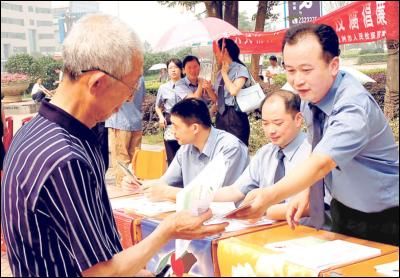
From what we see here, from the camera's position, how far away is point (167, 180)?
2.43 m

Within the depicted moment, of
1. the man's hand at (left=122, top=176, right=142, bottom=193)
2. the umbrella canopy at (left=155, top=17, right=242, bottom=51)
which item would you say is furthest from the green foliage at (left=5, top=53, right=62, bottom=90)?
the man's hand at (left=122, top=176, right=142, bottom=193)

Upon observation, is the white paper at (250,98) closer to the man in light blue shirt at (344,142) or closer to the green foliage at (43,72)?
the green foliage at (43,72)

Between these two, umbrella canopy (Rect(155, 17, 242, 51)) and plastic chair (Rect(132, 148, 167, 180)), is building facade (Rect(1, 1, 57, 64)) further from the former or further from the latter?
umbrella canopy (Rect(155, 17, 242, 51))

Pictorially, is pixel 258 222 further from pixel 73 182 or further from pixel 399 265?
pixel 73 182

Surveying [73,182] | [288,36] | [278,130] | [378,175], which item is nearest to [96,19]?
[73,182]

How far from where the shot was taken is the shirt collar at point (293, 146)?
1.94 meters

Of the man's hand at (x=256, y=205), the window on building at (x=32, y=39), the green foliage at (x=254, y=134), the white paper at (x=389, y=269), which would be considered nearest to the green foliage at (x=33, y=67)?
the window on building at (x=32, y=39)

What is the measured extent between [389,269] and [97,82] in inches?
27.4

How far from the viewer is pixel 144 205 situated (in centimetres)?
205

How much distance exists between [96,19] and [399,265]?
77 centimetres

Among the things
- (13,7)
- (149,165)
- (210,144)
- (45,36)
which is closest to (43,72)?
(149,165)

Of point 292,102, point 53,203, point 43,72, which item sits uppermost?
point 43,72

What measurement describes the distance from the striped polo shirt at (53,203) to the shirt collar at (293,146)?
97 cm

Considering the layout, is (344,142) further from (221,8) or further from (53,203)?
(221,8)
